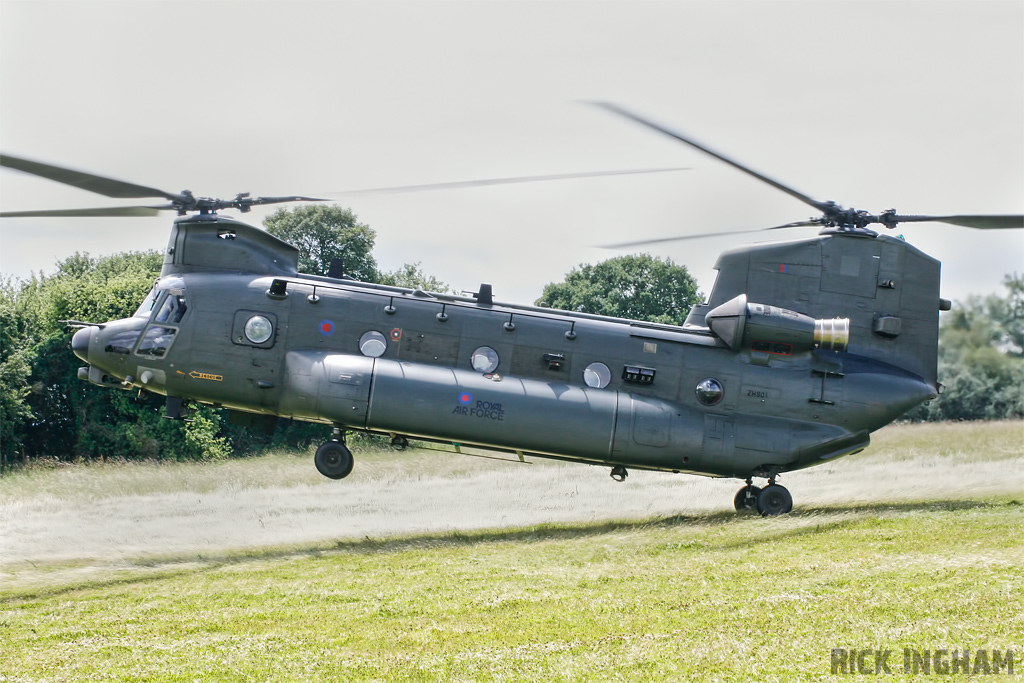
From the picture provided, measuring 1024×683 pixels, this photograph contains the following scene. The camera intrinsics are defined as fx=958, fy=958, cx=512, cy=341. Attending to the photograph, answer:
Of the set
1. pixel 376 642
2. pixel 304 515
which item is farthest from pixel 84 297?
pixel 376 642

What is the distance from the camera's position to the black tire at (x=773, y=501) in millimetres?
15977

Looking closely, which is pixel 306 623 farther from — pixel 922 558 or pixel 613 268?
pixel 613 268

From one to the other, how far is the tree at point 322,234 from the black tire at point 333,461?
2494 centimetres

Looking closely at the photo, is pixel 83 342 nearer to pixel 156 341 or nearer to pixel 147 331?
pixel 147 331

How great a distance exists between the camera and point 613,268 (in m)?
55.1

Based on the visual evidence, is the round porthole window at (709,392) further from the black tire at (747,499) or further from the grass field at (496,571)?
the grass field at (496,571)

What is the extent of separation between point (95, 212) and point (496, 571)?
803 cm

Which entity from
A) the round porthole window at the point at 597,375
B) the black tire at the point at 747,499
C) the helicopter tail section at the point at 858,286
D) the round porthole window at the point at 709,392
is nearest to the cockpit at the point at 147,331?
the round porthole window at the point at 597,375

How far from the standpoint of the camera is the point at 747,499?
1628cm

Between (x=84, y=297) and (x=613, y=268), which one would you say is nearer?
(x=84, y=297)

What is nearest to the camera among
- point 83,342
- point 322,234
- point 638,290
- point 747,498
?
point 83,342

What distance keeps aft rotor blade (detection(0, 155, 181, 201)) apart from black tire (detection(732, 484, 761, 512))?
10.6m

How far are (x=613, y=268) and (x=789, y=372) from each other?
39739 millimetres

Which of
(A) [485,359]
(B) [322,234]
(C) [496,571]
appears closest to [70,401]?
(B) [322,234]
